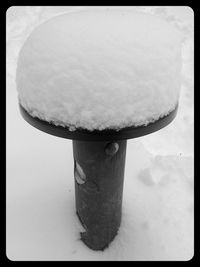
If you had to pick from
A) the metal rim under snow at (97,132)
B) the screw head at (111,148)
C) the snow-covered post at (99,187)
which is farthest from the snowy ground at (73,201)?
the metal rim under snow at (97,132)

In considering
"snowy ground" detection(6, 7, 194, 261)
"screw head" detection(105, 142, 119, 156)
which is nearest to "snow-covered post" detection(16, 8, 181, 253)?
"screw head" detection(105, 142, 119, 156)

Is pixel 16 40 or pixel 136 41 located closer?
pixel 136 41

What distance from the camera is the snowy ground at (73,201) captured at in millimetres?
1870

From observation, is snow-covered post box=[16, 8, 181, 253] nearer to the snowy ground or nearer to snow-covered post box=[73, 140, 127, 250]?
snow-covered post box=[73, 140, 127, 250]

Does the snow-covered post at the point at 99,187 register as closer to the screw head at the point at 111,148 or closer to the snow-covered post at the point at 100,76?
the screw head at the point at 111,148

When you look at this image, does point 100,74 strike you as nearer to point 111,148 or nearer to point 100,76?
point 100,76

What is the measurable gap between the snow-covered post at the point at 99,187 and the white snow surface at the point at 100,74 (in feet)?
1.03

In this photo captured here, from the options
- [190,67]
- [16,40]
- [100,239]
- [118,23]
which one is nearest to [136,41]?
[118,23]

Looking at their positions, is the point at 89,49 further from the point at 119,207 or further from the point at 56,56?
the point at 119,207

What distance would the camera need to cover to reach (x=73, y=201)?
2074 millimetres

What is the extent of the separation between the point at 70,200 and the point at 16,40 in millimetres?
3126

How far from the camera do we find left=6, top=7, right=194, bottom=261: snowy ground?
1.87m

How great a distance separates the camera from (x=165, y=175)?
2391 mm

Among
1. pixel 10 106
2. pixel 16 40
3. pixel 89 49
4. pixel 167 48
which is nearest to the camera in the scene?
pixel 89 49
